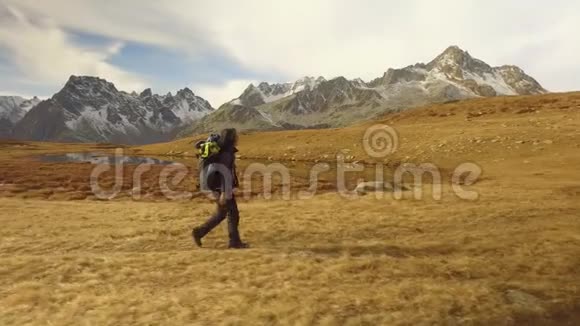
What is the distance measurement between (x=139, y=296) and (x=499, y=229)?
45.3 feet

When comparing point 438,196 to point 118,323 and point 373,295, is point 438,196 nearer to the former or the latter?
point 373,295

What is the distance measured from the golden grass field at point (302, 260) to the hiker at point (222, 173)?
116 centimetres

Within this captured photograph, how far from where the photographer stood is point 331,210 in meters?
23.4

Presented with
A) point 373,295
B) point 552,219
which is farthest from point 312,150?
point 373,295

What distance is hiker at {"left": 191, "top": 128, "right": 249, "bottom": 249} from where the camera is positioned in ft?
50.3

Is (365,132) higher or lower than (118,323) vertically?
higher

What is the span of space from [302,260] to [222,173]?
3.76 m

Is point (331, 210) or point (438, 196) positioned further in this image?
point (438, 196)

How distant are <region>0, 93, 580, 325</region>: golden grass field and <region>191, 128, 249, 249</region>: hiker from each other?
3.80 feet

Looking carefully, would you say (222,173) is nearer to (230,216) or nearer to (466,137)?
(230,216)


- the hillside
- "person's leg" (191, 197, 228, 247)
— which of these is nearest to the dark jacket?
"person's leg" (191, 197, 228, 247)

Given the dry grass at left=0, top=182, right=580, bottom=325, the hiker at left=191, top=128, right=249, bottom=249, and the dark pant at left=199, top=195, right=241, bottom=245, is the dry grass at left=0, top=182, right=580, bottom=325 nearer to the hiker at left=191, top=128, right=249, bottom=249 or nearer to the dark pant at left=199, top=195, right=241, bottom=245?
the dark pant at left=199, top=195, right=241, bottom=245

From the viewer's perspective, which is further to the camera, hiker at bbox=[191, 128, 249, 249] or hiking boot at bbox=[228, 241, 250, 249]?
hiking boot at bbox=[228, 241, 250, 249]

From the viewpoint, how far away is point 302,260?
14.1m
